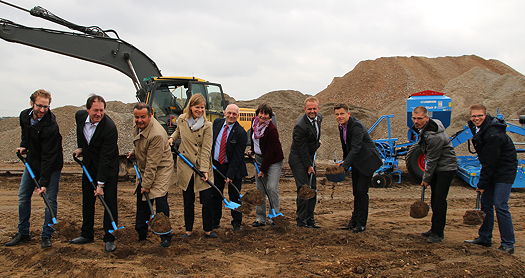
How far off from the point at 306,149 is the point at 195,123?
1.56 m

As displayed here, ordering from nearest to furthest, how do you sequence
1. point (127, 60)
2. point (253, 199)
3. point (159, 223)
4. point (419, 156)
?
1. point (159, 223)
2. point (253, 199)
3. point (419, 156)
4. point (127, 60)

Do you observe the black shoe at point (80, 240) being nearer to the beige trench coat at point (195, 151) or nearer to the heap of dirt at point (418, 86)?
the beige trench coat at point (195, 151)

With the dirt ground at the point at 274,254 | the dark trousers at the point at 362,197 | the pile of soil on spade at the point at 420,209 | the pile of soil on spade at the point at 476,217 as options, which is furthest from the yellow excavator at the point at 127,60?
the pile of soil on spade at the point at 476,217

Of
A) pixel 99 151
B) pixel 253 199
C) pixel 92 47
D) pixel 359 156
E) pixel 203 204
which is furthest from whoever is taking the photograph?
pixel 92 47

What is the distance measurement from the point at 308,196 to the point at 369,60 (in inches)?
1420

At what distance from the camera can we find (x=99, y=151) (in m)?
4.96

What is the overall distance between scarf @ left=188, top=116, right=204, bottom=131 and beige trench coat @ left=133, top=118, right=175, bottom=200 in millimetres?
362

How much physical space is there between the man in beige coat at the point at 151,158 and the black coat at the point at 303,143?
5.64ft

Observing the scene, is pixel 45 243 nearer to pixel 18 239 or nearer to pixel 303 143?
pixel 18 239

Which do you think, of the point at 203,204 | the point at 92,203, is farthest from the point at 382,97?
the point at 92,203

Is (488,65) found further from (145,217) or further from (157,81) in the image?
(145,217)

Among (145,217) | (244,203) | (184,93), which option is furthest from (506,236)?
(184,93)

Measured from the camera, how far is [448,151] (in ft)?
18.0

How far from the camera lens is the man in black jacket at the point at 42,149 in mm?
4965
